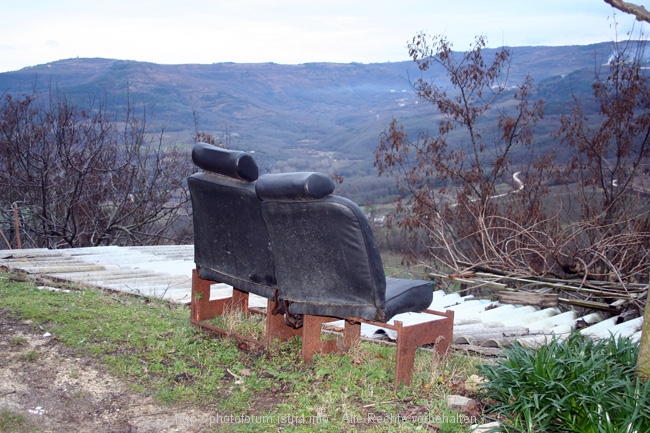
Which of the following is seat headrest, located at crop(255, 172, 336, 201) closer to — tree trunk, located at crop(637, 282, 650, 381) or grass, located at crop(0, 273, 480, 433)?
grass, located at crop(0, 273, 480, 433)

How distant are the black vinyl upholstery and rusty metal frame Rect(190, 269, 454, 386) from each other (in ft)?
0.53

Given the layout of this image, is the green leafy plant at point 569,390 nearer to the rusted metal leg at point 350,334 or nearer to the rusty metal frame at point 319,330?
the rusty metal frame at point 319,330

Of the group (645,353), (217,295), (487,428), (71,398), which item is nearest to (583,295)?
(217,295)

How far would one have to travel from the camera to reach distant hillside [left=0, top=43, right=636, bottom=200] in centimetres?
5638

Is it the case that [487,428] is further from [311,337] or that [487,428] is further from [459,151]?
[459,151]

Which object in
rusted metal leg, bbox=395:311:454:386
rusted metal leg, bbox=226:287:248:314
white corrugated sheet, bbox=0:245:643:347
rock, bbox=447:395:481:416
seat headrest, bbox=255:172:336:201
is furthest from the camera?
white corrugated sheet, bbox=0:245:643:347

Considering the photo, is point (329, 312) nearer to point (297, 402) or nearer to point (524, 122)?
point (297, 402)

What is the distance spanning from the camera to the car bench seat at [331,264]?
13.0 feet

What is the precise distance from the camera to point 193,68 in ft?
329

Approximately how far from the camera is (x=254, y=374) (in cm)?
438

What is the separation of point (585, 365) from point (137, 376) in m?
2.94

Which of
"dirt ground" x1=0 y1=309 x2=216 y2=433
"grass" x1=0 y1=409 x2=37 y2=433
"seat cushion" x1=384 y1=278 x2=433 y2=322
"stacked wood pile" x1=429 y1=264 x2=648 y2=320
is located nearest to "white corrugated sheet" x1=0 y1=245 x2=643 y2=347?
"stacked wood pile" x1=429 y1=264 x2=648 y2=320

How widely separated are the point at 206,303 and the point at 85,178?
646 inches

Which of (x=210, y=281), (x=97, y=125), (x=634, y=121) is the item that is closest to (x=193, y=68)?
(x=97, y=125)
